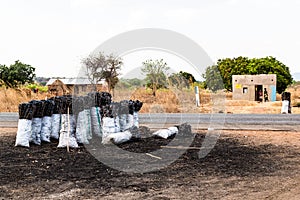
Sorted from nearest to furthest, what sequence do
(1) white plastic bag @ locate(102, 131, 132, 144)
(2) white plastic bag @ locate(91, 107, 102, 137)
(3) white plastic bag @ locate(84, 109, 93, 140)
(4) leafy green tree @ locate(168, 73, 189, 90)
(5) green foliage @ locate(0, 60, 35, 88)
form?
1. (1) white plastic bag @ locate(102, 131, 132, 144)
2. (3) white plastic bag @ locate(84, 109, 93, 140)
3. (2) white plastic bag @ locate(91, 107, 102, 137)
4. (4) leafy green tree @ locate(168, 73, 189, 90)
5. (5) green foliage @ locate(0, 60, 35, 88)

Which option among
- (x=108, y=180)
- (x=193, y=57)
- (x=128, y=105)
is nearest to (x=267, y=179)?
(x=108, y=180)

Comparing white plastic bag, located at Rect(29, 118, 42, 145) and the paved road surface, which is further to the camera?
the paved road surface

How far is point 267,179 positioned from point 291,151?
9.61 feet

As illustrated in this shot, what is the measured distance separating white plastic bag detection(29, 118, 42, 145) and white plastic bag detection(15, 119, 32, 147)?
0.32 metres

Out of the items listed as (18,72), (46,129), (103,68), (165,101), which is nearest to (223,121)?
(46,129)

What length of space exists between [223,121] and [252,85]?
16.8 meters

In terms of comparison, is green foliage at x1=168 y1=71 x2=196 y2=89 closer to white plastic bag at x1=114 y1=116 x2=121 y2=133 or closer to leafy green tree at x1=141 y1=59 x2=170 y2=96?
leafy green tree at x1=141 y1=59 x2=170 y2=96

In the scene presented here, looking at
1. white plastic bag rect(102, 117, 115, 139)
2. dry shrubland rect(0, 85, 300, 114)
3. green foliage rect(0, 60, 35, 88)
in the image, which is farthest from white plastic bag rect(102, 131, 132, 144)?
green foliage rect(0, 60, 35, 88)

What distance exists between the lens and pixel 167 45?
13.1 meters

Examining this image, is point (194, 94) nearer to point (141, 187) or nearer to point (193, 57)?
point (193, 57)

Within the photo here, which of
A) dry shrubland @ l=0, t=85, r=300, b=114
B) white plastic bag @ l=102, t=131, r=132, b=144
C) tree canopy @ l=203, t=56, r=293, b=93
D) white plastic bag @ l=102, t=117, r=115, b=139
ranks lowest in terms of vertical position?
white plastic bag @ l=102, t=131, r=132, b=144

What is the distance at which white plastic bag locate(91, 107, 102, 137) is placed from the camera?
11.1 metres

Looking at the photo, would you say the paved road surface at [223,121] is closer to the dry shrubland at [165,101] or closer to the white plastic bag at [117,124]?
the white plastic bag at [117,124]

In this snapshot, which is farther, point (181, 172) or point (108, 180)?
point (181, 172)
